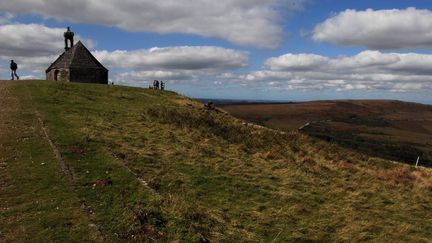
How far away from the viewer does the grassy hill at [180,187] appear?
40.3ft

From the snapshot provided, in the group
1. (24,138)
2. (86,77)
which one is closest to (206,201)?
(24,138)

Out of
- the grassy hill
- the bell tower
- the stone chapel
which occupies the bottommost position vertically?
the grassy hill

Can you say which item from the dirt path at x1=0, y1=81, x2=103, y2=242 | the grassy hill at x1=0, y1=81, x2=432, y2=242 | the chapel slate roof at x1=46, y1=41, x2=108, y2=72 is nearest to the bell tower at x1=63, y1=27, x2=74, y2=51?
the chapel slate roof at x1=46, y1=41, x2=108, y2=72

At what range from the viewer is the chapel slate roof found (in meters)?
65.4

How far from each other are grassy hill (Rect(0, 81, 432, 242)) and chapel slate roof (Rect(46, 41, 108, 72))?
33904mm

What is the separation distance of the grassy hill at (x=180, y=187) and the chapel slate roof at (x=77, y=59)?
3390cm

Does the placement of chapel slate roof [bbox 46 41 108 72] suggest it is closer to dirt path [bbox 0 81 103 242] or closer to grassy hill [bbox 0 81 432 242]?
grassy hill [bbox 0 81 432 242]

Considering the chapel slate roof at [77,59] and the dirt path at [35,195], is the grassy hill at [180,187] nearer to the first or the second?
the dirt path at [35,195]

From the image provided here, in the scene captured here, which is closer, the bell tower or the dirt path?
the dirt path

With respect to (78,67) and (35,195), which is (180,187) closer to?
(35,195)

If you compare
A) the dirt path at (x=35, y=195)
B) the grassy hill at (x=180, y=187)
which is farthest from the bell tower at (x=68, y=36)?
the dirt path at (x=35, y=195)

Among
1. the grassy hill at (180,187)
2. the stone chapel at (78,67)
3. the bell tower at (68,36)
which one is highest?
the bell tower at (68,36)

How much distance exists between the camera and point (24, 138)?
21406 mm

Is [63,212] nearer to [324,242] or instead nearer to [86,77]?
[324,242]
